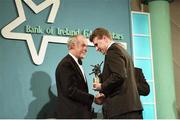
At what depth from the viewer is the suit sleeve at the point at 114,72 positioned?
330cm

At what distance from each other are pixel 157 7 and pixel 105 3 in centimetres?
69

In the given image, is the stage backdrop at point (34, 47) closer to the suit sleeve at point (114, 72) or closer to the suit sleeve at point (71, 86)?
the suit sleeve at point (71, 86)

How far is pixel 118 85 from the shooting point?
336 cm

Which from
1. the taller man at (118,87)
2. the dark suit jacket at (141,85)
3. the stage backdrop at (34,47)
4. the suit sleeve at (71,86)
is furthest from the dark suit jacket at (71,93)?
the stage backdrop at (34,47)

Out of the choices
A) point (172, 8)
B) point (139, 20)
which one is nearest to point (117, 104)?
point (139, 20)

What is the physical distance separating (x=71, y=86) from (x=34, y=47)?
95 cm

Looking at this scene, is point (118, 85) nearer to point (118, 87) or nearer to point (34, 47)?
point (118, 87)

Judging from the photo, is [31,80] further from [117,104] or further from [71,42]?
[117,104]

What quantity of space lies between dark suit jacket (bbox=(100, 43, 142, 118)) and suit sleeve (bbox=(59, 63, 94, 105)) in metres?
0.31

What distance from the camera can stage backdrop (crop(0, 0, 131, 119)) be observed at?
425cm

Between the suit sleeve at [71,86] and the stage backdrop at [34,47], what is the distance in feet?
2.41

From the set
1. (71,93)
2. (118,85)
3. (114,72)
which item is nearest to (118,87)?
(118,85)

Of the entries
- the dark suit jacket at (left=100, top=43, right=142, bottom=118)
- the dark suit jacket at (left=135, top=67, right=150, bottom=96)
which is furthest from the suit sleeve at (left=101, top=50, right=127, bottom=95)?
the dark suit jacket at (left=135, top=67, right=150, bottom=96)

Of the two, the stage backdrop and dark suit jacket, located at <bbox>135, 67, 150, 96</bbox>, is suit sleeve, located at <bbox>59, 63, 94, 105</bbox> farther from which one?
the stage backdrop
